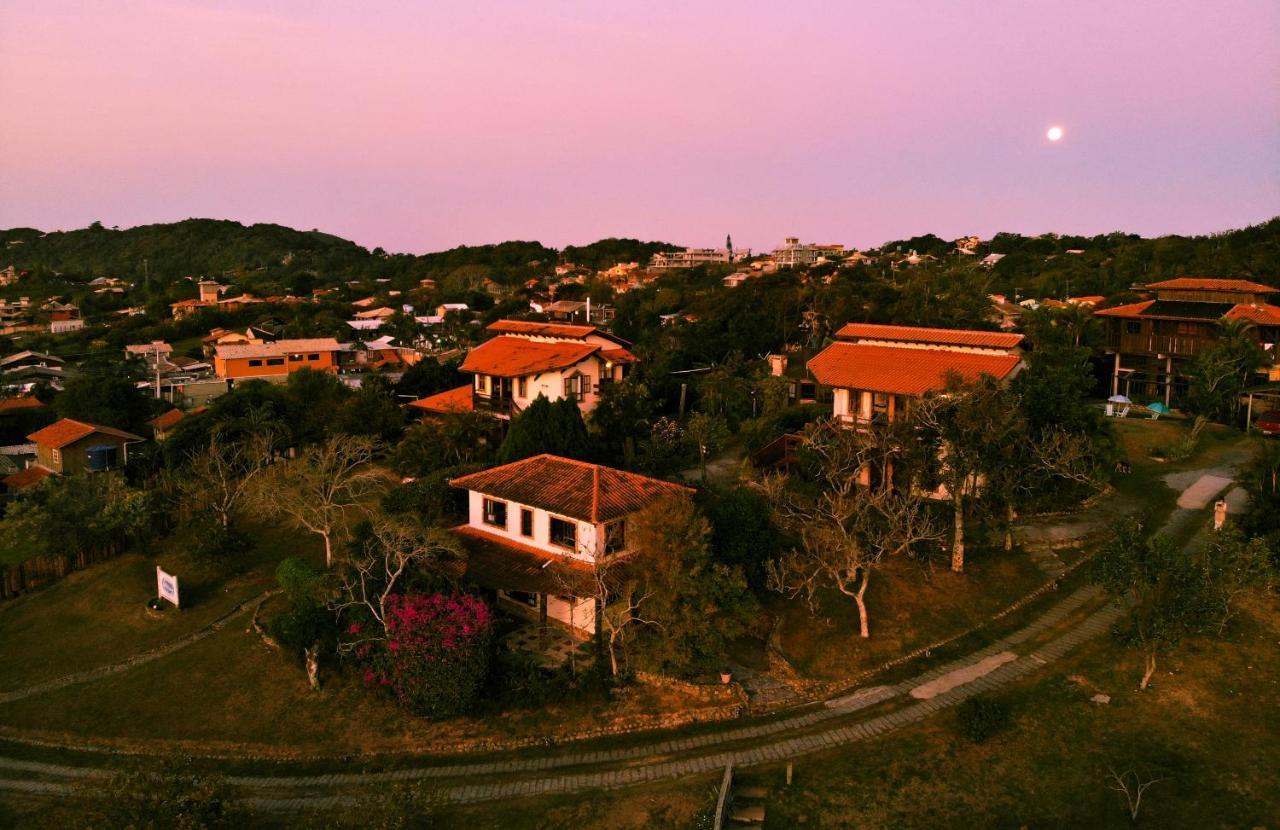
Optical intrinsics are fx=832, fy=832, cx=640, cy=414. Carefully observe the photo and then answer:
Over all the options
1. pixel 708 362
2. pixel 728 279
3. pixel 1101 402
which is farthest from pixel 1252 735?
pixel 728 279

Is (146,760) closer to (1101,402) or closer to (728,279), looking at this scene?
(1101,402)

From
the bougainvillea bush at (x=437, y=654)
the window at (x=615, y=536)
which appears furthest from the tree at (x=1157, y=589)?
the bougainvillea bush at (x=437, y=654)

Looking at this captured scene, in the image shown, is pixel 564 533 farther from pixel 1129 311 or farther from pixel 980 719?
pixel 1129 311

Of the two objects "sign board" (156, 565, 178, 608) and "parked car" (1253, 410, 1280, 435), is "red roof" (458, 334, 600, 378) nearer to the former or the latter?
"sign board" (156, 565, 178, 608)

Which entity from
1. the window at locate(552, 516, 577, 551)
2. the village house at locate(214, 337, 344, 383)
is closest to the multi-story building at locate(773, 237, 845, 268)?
the village house at locate(214, 337, 344, 383)

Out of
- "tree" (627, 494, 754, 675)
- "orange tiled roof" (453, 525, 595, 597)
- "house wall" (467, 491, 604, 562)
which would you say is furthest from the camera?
"house wall" (467, 491, 604, 562)

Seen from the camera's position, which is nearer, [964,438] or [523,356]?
[964,438]

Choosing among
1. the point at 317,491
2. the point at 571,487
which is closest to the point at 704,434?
the point at 571,487

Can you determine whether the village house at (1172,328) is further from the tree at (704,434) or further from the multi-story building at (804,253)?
the multi-story building at (804,253)
